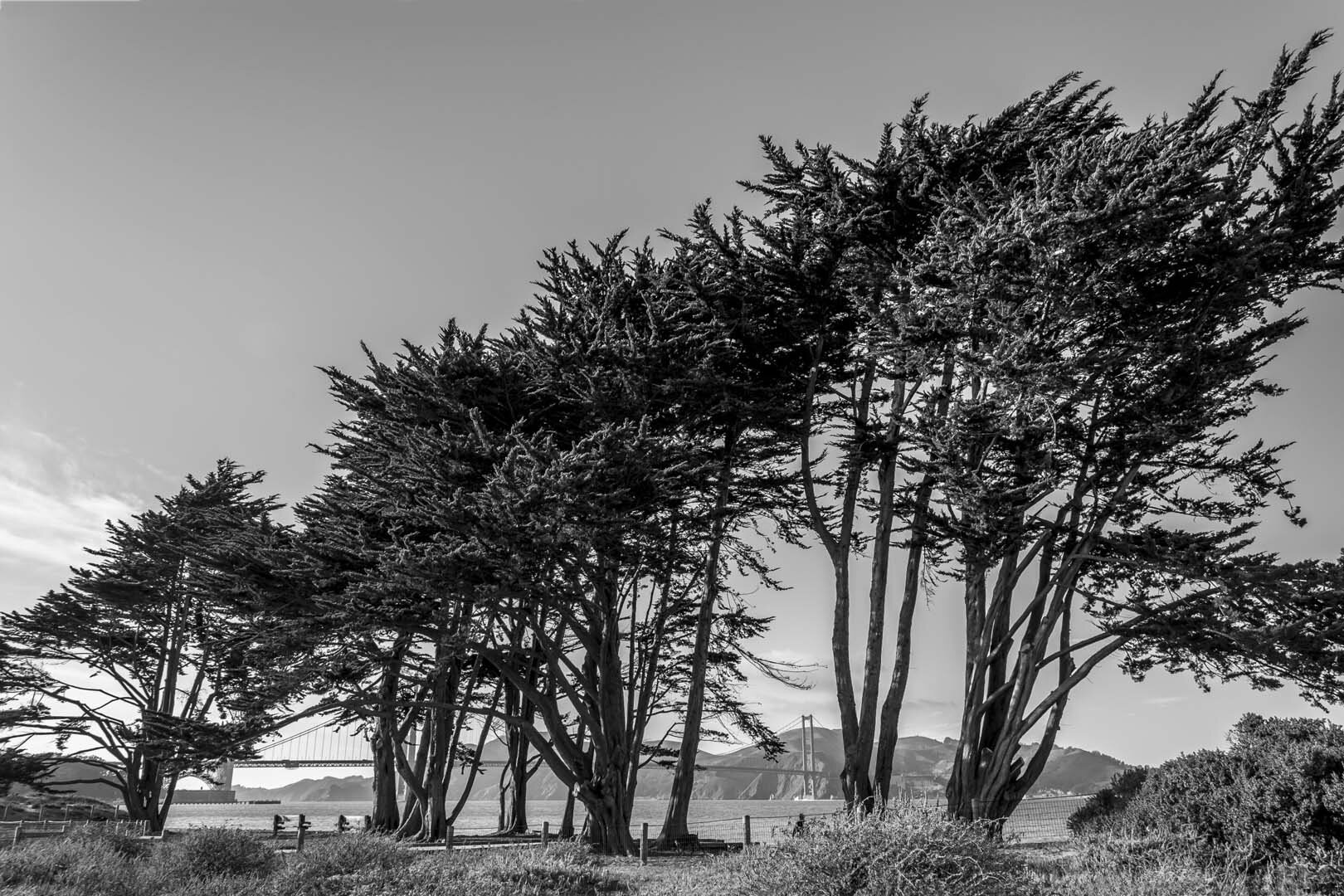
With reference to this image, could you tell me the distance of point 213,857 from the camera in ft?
40.3

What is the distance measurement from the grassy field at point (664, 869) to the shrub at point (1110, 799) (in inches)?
24.5

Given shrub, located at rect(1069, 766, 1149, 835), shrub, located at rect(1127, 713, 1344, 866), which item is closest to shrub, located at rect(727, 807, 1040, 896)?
shrub, located at rect(1127, 713, 1344, 866)

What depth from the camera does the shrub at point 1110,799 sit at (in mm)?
11953

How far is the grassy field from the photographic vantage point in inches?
300

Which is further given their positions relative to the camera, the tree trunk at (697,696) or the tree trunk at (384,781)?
the tree trunk at (384,781)

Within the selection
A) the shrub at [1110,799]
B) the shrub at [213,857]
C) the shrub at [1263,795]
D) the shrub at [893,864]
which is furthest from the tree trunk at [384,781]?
the shrub at [1263,795]

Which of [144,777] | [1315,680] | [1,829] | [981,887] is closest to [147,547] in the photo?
[144,777]

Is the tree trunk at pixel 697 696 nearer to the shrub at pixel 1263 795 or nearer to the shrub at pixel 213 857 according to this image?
the shrub at pixel 213 857

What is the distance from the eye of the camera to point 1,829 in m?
26.2

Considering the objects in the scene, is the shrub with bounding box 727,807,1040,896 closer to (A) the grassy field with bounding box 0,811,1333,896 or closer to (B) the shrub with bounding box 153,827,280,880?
(A) the grassy field with bounding box 0,811,1333,896

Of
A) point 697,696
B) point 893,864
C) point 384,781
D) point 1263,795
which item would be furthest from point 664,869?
point 384,781

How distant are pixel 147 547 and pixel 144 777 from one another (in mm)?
7186

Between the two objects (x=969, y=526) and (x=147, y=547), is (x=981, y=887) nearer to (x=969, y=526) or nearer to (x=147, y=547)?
(x=969, y=526)

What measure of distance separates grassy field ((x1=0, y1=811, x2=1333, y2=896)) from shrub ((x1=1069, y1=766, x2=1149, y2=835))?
62 centimetres
